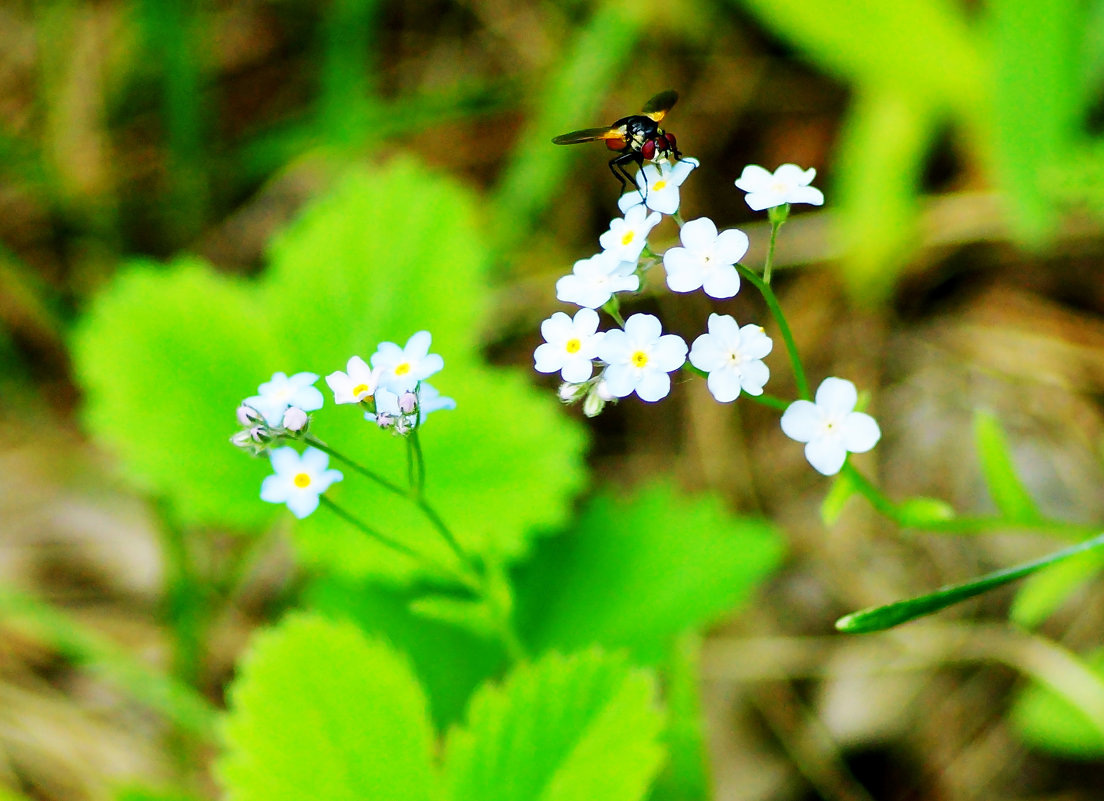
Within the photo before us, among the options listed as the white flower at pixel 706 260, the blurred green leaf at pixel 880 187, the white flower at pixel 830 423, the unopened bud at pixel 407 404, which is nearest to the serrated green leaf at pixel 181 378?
the unopened bud at pixel 407 404

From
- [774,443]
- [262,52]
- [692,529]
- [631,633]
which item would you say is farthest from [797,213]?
[262,52]

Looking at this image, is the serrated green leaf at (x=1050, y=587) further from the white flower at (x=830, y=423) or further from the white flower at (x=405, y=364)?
the white flower at (x=405, y=364)

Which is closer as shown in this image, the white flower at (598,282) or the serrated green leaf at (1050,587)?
the white flower at (598,282)

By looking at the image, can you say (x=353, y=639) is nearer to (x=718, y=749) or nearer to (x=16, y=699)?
(x=718, y=749)

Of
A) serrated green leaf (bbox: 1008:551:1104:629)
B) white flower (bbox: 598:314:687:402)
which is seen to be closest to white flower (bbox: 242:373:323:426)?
white flower (bbox: 598:314:687:402)

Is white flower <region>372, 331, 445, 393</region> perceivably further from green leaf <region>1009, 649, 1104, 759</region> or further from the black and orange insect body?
green leaf <region>1009, 649, 1104, 759</region>

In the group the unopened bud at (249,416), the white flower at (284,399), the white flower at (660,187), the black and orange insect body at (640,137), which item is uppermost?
the black and orange insect body at (640,137)
